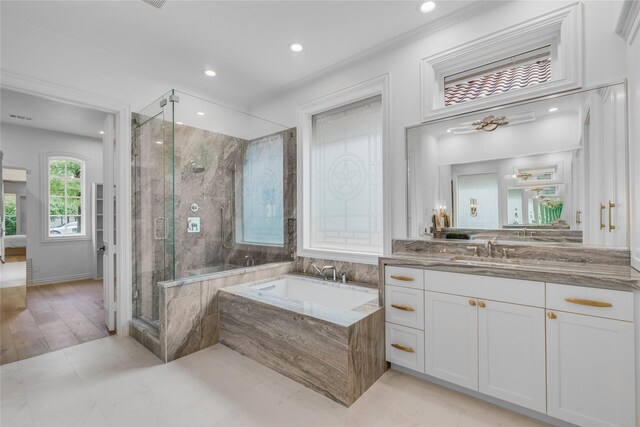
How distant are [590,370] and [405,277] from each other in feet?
3.49

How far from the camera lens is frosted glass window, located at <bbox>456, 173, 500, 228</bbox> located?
2.24 meters

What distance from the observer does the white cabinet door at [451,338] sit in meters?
1.83

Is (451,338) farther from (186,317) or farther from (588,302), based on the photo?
(186,317)

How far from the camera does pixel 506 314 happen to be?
5.66ft

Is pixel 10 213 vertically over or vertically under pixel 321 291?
over

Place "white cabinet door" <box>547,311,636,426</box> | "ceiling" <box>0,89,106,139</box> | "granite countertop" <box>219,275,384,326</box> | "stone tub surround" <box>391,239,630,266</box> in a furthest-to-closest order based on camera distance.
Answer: "ceiling" <box>0,89,106,139</box> → "granite countertop" <box>219,275,384,326</box> → "stone tub surround" <box>391,239,630,266</box> → "white cabinet door" <box>547,311,636,426</box>

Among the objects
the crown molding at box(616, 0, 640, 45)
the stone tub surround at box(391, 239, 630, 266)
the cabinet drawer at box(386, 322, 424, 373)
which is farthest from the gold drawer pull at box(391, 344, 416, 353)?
the crown molding at box(616, 0, 640, 45)

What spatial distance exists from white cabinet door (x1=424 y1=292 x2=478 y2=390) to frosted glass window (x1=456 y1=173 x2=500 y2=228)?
72cm

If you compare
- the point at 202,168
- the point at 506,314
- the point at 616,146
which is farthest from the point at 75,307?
the point at 616,146

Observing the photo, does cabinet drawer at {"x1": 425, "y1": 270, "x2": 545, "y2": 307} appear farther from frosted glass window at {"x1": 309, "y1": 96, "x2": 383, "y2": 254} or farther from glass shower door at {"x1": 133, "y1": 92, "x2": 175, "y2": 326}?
glass shower door at {"x1": 133, "y1": 92, "x2": 175, "y2": 326}

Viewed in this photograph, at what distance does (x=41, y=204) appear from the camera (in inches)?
195

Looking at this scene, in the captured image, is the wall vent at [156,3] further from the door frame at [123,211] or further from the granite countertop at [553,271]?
the granite countertop at [553,271]


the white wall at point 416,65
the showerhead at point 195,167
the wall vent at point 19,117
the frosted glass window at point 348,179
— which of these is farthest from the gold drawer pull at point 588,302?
the wall vent at point 19,117

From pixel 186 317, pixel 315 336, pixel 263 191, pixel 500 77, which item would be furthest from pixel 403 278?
pixel 263 191
